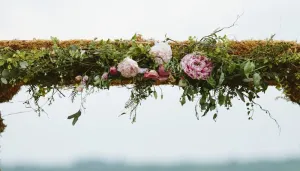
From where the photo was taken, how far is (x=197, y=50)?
16.2ft

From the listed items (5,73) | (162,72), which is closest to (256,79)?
(162,72)

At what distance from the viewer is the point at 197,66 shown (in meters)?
4.82

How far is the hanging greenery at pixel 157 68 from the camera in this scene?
15.9 ft

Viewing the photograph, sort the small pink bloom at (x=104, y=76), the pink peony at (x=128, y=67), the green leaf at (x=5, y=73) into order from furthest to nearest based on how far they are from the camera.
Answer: the green leaf at (x=5, y=73) < the small pink bloom at (x=104, y=76) < the pink peony at (x=128, y=67)

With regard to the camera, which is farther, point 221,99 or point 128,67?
point 221,99

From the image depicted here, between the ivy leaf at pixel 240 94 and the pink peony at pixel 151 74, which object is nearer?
the pink peony at pixel 151 74

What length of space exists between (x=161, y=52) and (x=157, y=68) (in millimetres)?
144

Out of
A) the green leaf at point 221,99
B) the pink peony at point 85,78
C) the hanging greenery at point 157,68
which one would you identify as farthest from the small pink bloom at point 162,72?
the pink peony at point 85,78

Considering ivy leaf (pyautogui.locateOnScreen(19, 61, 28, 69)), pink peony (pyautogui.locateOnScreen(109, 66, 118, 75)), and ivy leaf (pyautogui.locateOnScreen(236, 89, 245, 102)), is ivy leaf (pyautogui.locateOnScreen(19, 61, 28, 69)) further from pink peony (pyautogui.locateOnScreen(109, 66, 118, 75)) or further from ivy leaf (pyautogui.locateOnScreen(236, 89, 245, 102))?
ivy leaf (pyautogui.locateOnScreen(236, 89, 245, 102))

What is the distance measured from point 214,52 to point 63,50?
1329 millimetres

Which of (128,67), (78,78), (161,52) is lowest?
(78,78)

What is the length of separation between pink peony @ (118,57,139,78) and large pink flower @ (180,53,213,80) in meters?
0.41

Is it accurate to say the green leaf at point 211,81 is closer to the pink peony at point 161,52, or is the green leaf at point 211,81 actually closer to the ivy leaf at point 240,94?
the ivy leaf at point 240,94

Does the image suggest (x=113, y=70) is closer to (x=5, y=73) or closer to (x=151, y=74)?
(x=151, y=74)
